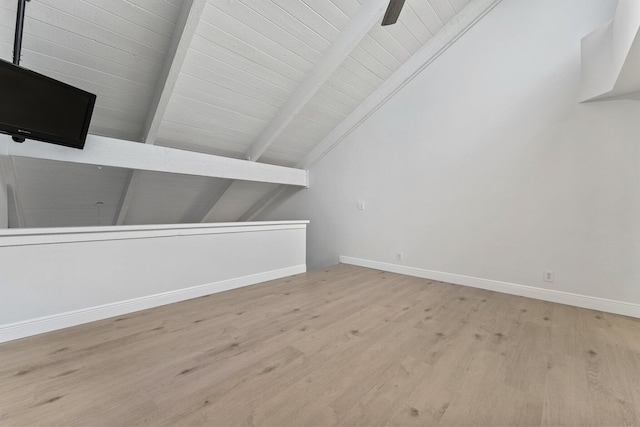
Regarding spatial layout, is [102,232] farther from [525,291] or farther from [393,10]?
[525,291]

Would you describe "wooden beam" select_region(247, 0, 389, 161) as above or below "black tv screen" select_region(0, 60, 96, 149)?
above

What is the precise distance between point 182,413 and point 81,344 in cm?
121

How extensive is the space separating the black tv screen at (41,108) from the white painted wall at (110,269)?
746 millimetres

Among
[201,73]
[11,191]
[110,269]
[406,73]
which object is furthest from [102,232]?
[406,73]

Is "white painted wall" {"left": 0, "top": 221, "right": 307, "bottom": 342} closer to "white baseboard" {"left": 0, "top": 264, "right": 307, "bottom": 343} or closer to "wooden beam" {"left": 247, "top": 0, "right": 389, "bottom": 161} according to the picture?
"white baseboard" {"left": 0, "top": 264, "right": 307, "bottom": 343}

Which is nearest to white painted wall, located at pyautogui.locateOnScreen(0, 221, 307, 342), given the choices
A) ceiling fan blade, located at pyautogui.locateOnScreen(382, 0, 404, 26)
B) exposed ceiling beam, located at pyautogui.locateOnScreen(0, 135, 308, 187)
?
exposed ceiling beam, located at pyautogui.locateOnScreen(0, 135, 308, 187)

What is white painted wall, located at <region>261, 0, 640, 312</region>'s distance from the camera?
2.52 m

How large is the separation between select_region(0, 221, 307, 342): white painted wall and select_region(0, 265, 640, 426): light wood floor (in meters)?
0.16

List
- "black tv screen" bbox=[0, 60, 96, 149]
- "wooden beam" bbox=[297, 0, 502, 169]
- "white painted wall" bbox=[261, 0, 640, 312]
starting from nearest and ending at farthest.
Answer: "black tv screen" bbox=[0, 60, 96, 149], "white painted wall" bbox=[261, 0, 640, 312], "wooden beam" bbox=[297, 0, 502, 169]

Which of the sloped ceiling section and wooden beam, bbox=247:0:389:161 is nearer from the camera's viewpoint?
the sloped ceiling section

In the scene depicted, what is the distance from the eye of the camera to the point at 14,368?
5.18 ft

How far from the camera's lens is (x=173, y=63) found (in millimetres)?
2383

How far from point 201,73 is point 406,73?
271cm

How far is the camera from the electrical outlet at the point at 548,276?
2.79m
